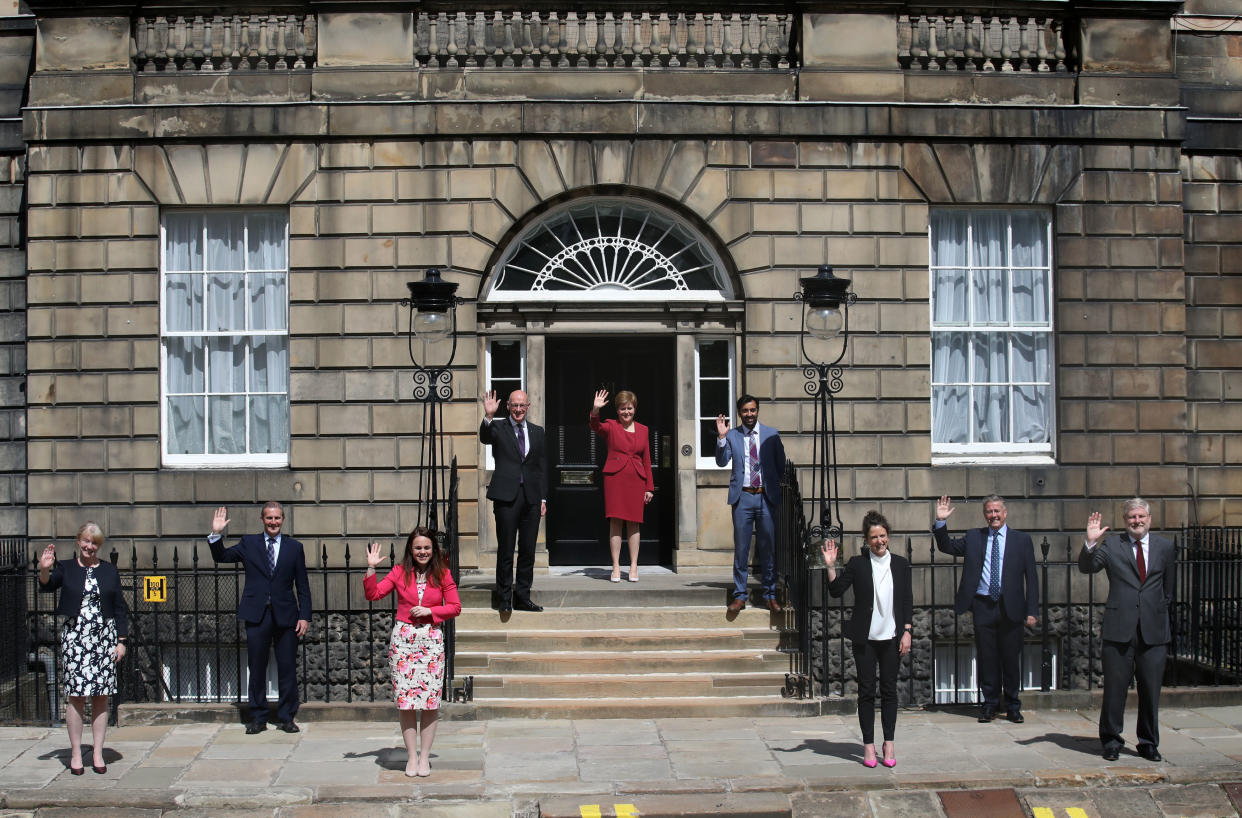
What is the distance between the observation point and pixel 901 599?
9000 mm

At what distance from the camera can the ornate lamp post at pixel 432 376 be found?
11477 millimetres

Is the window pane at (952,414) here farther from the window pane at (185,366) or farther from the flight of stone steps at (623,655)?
the window pane at (185,366)

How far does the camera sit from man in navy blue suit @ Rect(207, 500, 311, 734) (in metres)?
10.2

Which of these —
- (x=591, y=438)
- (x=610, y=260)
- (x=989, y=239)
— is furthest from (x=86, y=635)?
(x=989, y=239)

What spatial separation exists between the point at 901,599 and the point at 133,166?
8.99m

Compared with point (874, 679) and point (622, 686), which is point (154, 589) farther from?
point (874, 679)

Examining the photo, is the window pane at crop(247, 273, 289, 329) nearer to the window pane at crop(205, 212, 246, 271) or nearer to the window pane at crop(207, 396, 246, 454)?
the window pane at crop(205, 212, 246, 271)

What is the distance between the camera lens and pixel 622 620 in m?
11.6

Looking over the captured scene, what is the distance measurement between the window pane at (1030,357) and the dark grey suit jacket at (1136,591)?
444cm

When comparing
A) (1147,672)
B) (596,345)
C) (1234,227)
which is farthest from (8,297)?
(1234,227)

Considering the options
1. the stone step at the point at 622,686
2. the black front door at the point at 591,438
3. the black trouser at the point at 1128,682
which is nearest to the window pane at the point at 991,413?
the black front door at the point at 591,438

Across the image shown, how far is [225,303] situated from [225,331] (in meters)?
0.30

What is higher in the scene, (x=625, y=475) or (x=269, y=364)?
(x=269, y=364)

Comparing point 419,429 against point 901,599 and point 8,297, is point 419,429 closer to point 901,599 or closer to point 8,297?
point 8,297
